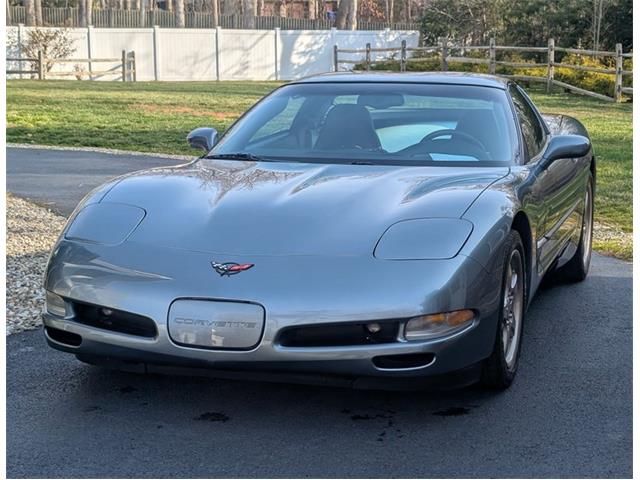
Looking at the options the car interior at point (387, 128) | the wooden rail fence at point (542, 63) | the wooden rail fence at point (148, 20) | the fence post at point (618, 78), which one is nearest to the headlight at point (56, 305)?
the car interior at point (387, 128)

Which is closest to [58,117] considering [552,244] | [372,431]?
[552,244]

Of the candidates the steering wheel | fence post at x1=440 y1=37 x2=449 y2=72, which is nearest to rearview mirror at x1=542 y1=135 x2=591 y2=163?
the steering wheel

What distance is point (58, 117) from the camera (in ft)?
64.0

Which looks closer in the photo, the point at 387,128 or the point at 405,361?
the point at 405,361

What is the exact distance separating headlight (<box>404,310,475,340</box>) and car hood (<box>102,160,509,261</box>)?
1.20 feet

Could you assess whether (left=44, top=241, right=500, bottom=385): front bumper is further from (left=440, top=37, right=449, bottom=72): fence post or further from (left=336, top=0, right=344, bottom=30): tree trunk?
(left=336, top=0, right=344, bottom=30): tree trunk

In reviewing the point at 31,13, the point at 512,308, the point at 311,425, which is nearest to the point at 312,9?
the point at 31,13

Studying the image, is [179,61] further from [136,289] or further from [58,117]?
[136,289]

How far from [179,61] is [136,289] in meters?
37.5

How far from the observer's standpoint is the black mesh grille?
13.1ft

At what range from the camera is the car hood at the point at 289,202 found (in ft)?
13.7

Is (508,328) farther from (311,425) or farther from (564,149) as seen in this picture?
(564,149)

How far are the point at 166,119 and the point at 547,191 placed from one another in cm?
1506

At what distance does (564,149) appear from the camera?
5527mm
